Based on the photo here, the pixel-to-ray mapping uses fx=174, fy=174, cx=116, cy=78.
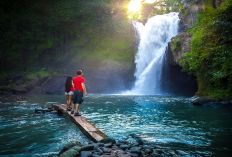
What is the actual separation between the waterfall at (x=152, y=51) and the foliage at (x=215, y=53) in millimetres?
10821

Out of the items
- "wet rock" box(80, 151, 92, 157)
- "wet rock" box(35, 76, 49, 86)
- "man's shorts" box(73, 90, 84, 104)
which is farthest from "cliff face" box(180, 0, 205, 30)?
"wet rock" box(35, 76, 49, 86)

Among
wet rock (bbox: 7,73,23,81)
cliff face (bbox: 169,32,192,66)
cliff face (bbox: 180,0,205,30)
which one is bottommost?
wet rock (bbox: 7,73,23,81)

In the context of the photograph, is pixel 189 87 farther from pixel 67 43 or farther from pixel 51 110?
pixel 51 110

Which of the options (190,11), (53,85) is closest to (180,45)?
(190,11)

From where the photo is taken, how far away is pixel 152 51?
28844 millimetres

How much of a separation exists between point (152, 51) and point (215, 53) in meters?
16.4

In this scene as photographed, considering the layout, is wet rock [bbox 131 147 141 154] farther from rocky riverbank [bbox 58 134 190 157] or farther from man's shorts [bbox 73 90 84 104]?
man's shorts [bbox 73 90 84 104]

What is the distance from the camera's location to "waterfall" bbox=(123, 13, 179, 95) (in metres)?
25.6

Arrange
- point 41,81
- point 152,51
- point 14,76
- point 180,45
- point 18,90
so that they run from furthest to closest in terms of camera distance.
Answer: point 152,51 < point 41,81 < point 14,76 < point 18,90 < point 180,45

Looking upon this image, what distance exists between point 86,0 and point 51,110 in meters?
28.0

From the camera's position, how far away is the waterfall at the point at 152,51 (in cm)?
2559

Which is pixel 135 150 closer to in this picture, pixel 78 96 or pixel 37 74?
pixel 78 96

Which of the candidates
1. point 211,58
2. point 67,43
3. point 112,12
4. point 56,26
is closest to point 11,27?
point 56,26

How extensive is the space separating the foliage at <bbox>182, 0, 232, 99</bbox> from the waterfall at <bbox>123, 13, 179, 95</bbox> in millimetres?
10821
